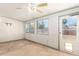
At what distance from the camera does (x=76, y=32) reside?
1391 millimetres

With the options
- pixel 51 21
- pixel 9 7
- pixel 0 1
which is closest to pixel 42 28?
pixel 51 21

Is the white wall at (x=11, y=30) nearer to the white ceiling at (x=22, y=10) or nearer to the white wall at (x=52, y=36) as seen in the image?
the white ceiling at (x=22, y=10)

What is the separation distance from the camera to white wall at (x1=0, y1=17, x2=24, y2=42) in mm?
1449

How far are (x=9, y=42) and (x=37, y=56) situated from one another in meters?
0.45

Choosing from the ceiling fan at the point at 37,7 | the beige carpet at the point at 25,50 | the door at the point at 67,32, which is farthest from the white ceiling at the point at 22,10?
the beige carpet at the point at 25,50

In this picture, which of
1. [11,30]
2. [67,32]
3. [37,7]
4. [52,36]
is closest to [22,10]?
[37,7]

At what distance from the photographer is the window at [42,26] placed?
4.91 feet

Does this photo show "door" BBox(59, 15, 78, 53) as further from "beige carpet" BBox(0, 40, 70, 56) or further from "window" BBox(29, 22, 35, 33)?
"window" BBox(29, 22, 35, 33)

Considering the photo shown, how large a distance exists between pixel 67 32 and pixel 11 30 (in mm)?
814

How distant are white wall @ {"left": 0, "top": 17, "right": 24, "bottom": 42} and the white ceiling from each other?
0.25 feet

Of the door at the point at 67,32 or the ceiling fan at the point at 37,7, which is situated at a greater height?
the ceiling fan at the point at 37,7

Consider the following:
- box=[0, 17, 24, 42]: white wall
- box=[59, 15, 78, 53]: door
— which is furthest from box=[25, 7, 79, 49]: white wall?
box=[0, 17, 24, 42]: white wall

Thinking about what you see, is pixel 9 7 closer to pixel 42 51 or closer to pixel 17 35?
pixel 17 35

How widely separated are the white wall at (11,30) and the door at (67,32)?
580 millimetres
